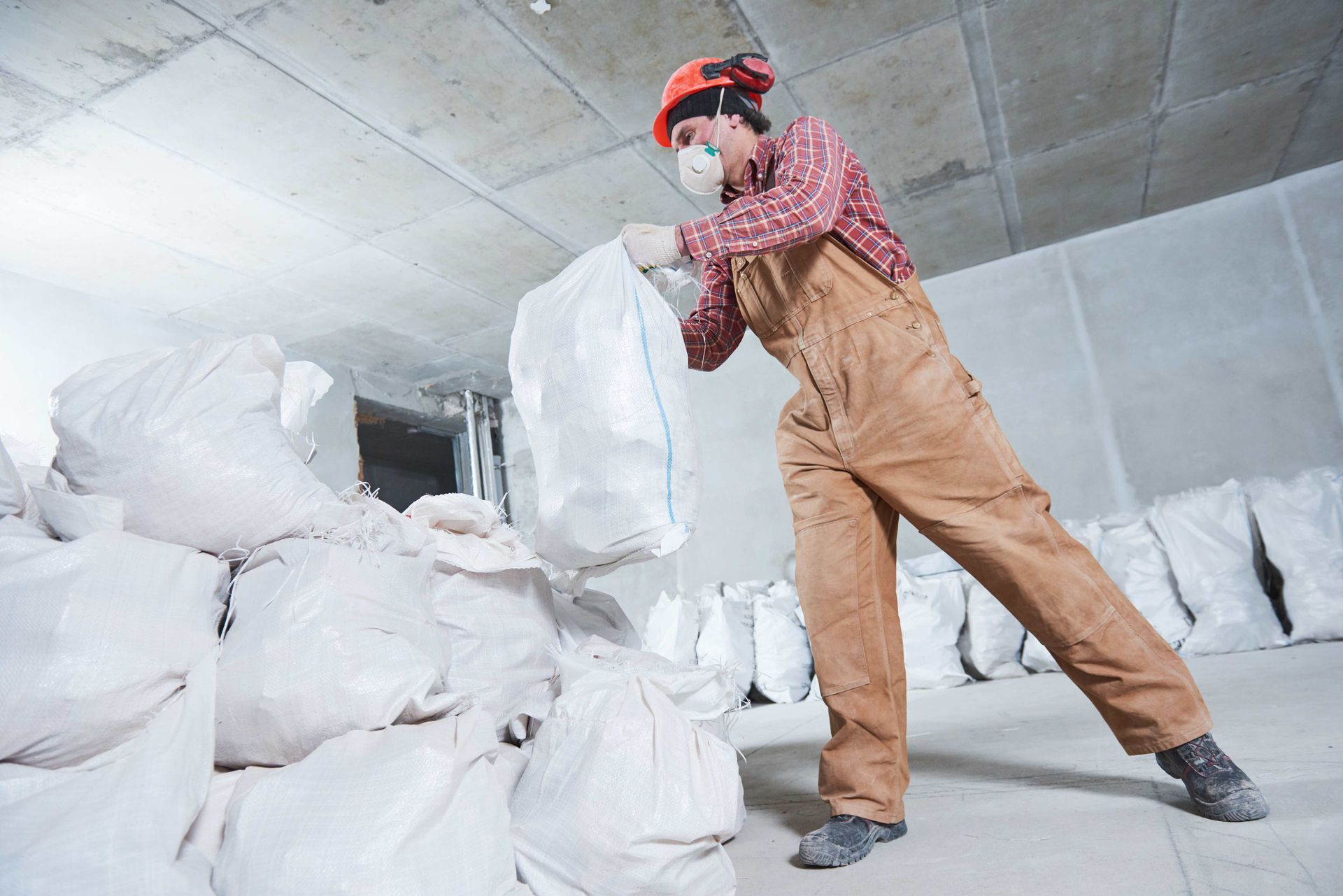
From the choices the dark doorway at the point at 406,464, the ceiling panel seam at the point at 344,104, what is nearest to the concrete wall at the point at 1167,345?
the ceiling panel seam at the point at 344,104

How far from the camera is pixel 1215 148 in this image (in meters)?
3.69

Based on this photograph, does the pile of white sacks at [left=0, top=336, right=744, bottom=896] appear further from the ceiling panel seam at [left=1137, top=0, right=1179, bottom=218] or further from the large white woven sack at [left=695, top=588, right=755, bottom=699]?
the ceiling panel seam at [left=1137, top=0, right=1179, bottom=218]

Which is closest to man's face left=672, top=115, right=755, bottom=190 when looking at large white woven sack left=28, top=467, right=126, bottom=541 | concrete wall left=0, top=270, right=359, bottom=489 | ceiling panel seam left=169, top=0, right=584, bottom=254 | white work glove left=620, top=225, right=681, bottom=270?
white work glove left=620, top=225, right=681, bottom=270

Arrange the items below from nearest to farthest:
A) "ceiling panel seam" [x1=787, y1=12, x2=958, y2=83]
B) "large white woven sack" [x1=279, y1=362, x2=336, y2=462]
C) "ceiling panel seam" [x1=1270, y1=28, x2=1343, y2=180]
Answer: "large white woven sack" [x1=279, y1=362, x2=336, y2=462]
"ceiling panel seam" [x1=787, y1=12, x2=958, y2=83]
"ceiling panel seam" [x1=1270, y1=28, x2=1343, y2=180]

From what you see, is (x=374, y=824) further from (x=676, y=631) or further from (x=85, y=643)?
(x=676, y=631)

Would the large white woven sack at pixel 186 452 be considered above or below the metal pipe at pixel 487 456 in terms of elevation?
below

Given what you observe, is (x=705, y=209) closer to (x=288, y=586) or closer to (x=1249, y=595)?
(x=1249, y=595)

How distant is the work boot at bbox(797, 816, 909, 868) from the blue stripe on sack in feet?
1.64

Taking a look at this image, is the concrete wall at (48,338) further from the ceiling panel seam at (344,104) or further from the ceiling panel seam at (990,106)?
the ceiling panel seam at (990,106)

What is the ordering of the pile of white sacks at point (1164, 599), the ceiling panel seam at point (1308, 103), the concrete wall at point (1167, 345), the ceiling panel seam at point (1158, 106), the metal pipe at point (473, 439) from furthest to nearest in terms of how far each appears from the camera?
the metal pipe at point (473, 439) < the concrete wall at point (1167, 345) < the ceiling panel seam at point (1308, 103) < the pile of white sacks at point (1164, 599) < the ceiling panel seam at point (1158, 106)

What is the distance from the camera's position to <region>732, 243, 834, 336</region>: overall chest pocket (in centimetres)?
135

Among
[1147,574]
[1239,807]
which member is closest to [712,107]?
[1239,807]

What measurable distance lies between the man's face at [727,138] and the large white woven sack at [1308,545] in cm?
272

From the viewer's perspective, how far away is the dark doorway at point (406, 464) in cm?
771
